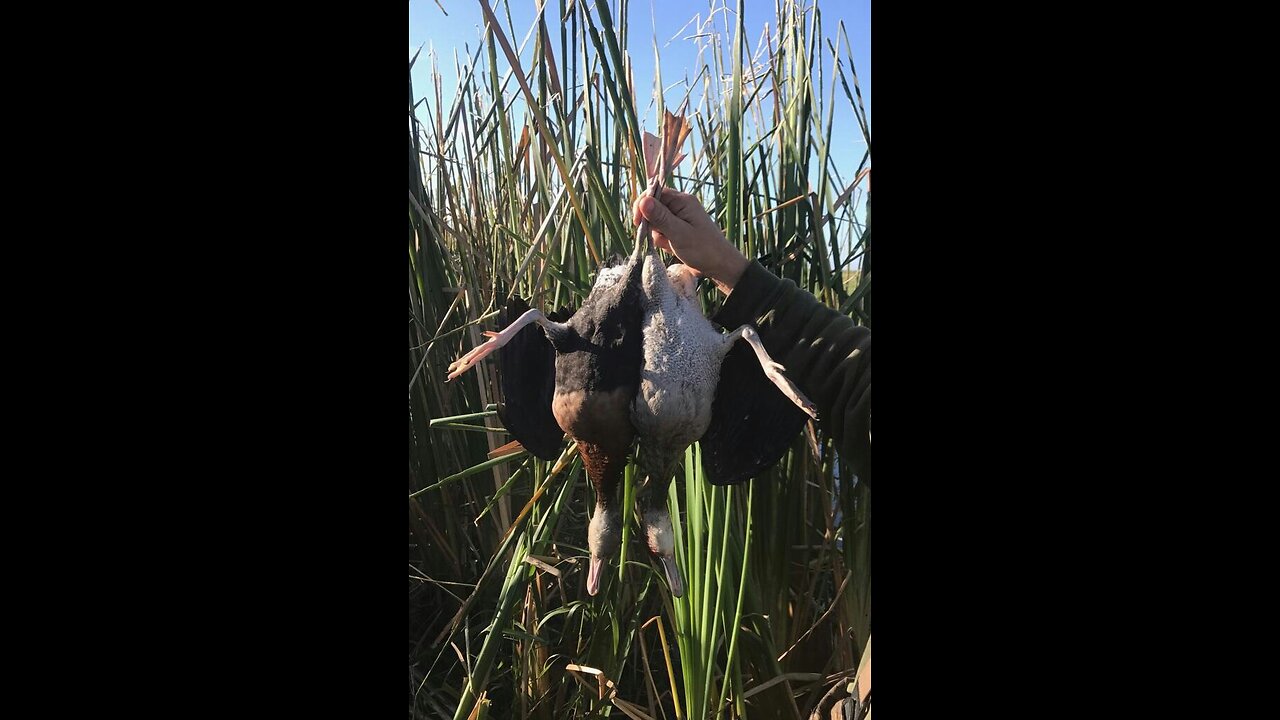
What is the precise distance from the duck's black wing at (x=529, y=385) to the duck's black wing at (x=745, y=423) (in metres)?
0.24

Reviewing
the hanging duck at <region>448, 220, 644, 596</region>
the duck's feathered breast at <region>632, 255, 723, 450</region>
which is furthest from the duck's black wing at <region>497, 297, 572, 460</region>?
the duck's feathered breast at <region>632, 255, 723, 450</region>

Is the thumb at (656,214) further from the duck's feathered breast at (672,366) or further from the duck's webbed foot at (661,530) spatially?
the duck's webbed foot at (661,530)

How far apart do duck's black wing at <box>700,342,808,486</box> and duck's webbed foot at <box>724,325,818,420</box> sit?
0.10ft

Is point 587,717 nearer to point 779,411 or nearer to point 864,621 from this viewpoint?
point 864,621

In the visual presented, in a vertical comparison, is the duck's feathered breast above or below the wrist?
below

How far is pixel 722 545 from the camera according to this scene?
1.23 meters

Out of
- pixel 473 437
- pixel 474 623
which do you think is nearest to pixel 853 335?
pixel 473 437

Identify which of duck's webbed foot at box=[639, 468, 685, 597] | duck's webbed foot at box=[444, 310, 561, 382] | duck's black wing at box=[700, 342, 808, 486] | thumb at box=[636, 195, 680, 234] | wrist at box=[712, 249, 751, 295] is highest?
thumb at box=[636, 195, 680, 234]

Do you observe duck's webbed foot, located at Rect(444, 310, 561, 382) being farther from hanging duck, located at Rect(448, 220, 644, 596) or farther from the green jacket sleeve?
the green jacket sleeve

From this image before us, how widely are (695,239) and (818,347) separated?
247mm

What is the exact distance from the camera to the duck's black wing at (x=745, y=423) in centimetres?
116

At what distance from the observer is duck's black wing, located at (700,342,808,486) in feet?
3.81

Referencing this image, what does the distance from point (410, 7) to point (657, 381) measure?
28.3 inches

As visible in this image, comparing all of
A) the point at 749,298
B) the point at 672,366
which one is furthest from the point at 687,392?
the point at 749,298
